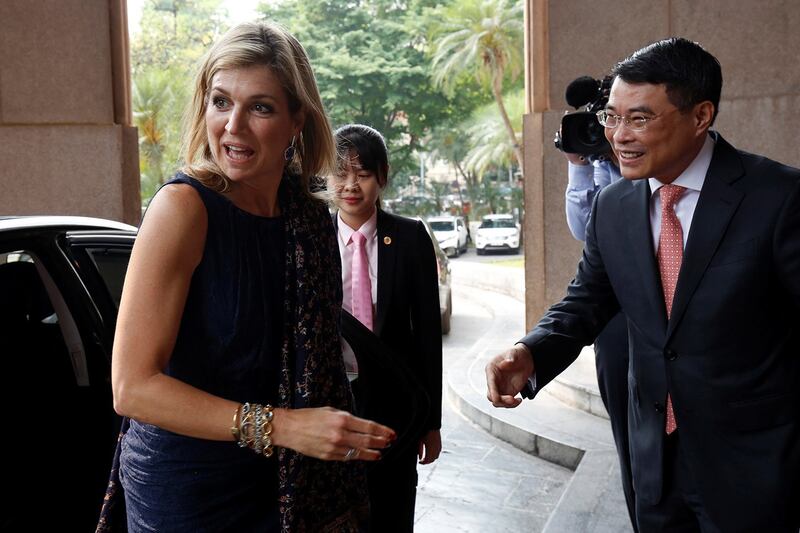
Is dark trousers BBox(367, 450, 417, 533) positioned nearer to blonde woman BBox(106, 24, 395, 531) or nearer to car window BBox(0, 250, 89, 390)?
car window BBox(0, 250, 89, 390)

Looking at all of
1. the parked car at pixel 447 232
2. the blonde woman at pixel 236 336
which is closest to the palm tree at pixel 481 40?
the parked car at pixel 447 232

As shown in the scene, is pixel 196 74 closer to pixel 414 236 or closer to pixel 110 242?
pixel 110 242

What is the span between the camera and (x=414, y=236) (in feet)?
11.0

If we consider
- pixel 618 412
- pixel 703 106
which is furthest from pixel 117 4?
pixel 703 106

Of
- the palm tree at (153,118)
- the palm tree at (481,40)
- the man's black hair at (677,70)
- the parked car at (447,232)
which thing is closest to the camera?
the man's black hair at (677,70)

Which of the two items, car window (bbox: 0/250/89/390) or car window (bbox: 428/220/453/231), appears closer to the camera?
car window (bbox: 0/250/89/390)

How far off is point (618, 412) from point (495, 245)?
28926mm

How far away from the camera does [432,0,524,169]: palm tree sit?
34562 mm

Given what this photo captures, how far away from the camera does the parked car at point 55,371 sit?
2.57 metres

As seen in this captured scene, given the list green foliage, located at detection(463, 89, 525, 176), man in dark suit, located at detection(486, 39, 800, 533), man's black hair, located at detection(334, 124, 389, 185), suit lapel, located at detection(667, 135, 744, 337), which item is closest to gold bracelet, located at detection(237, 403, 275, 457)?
man in dark suit, located at detection(486, 39, 800, 533)

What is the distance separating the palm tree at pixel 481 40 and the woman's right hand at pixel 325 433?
108ft

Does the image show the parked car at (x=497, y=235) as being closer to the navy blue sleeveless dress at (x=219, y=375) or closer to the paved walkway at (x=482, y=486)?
the paved walkway at (x=482, y=486)

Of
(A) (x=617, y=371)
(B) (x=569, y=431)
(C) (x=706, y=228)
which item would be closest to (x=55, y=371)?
(C) (x=706, y=228)

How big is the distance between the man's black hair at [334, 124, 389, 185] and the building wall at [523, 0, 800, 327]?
4136 mm
